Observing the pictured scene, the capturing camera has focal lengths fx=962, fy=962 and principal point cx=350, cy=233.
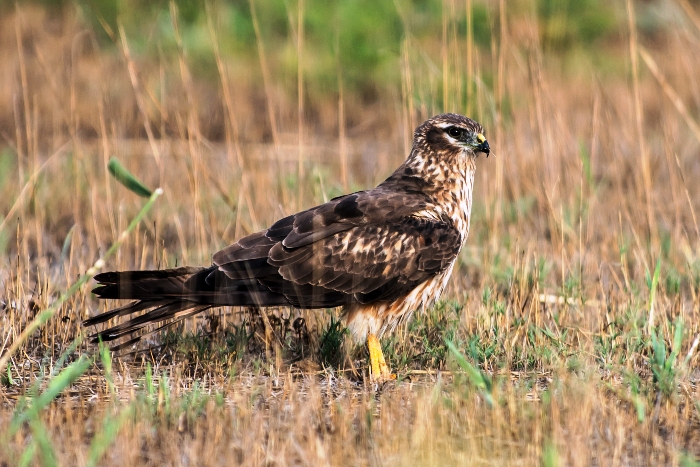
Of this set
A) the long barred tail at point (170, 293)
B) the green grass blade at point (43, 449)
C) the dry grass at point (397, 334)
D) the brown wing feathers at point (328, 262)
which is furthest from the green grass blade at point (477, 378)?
the green grass blade at point (43, 449)

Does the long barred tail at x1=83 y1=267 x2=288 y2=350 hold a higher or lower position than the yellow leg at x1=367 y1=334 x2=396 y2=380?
higher

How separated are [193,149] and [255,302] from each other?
1.48 m

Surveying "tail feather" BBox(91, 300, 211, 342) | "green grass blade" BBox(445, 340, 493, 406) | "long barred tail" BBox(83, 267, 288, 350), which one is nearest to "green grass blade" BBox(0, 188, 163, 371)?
"long barred tail" BBox(83, 267, 288, 350)

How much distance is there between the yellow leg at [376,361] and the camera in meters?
4.64

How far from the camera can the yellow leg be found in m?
4.64

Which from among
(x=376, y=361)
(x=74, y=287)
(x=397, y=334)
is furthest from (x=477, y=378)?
(x=74, y=287)

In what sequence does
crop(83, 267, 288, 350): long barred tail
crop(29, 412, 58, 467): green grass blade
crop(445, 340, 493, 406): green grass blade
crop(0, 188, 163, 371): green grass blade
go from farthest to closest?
crop(83, 267, 288, 350): long barred tail, crop(445, 340, 493, 406): green grass blade, crop(0, 188, 163, 371): green grass blade, crop(29, 412, 58, 467): green grass blade

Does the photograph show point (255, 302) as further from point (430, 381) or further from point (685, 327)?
point (685, 327)

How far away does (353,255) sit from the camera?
4738mm

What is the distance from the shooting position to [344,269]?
15.5 ft

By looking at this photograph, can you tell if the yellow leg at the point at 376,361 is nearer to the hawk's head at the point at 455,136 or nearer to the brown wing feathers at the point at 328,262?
the brown wing feathers at the point at 328,262

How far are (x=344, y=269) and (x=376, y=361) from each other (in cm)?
48

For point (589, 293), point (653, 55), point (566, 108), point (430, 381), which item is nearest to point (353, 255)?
point (430, 381)

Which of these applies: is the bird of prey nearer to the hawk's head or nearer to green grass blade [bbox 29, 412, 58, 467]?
the hawk's head
